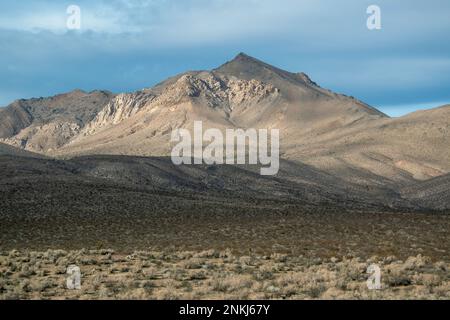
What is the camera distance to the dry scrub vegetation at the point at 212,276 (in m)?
19.5

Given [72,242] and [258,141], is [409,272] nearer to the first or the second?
[72,242]

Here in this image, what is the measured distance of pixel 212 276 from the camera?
2361cm

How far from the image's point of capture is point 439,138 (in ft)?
554

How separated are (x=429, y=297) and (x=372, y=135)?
165594mm

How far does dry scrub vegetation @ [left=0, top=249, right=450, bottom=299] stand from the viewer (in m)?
19.5

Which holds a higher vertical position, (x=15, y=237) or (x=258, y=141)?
(x=258, y=141)

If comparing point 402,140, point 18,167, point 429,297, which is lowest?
point 429,297

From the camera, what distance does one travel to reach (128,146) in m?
197
